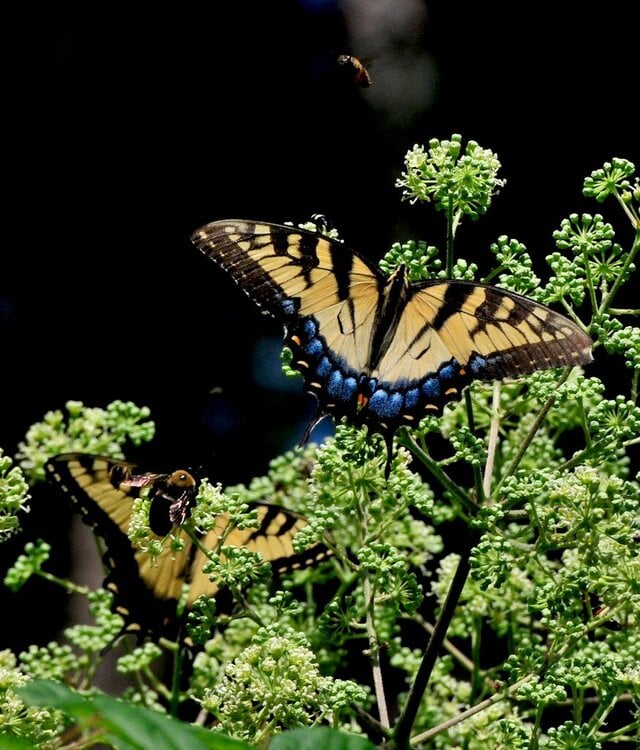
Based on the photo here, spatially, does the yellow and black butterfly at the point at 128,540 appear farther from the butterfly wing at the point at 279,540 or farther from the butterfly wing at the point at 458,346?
the butterfly wing at the point at 458,346

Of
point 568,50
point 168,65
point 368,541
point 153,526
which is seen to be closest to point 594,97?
point 568,50

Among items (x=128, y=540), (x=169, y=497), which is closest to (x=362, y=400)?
(x=169, y=497)

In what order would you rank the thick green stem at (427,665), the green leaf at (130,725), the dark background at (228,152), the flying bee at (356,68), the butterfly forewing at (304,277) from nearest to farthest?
the green leaf at (130,725) < the thick green stem at (427,665) < the butterfly forewing at (304,277) < the flying bee at (356,68) < the dark background at (228,152)

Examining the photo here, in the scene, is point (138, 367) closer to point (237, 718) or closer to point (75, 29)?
point (75, 29)

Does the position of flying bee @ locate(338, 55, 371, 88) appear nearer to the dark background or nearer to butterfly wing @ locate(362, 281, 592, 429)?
the dark background

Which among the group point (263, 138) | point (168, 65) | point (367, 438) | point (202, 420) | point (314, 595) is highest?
point (168, 65)

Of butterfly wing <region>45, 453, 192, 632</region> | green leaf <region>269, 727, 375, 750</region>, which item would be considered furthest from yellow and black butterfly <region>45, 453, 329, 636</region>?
green leaf <region>269, 727, 375, 750</region>

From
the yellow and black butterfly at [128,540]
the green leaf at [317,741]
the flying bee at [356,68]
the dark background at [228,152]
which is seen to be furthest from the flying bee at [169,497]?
the dark background at [228,152]
